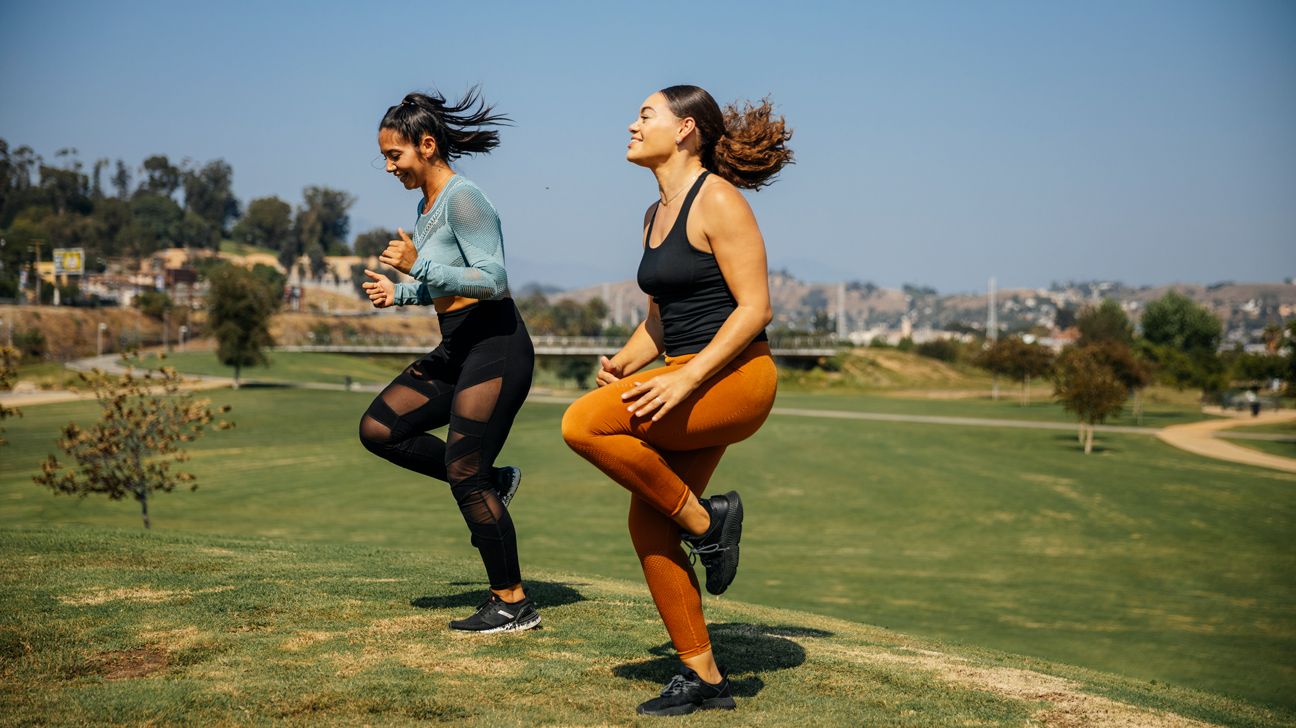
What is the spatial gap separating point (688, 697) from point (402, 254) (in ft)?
9.02

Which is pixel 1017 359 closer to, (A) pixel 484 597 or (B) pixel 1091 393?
(B) pixel 1091 393

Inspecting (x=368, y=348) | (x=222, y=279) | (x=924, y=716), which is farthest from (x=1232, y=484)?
(x=368, y=348)

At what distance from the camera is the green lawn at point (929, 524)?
19.6 m

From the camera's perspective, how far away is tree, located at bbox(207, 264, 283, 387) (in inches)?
3078

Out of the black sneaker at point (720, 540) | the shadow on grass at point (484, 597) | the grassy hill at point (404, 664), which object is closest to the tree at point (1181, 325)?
the shadow on grass at point (484, 597)

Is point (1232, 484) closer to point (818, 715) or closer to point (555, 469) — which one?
point (555, 469)

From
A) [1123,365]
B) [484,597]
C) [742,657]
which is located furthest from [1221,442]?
[742,657]

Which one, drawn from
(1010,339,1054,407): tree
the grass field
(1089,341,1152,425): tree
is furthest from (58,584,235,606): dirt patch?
(1010,339,1054,407): tree

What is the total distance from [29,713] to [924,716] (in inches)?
149

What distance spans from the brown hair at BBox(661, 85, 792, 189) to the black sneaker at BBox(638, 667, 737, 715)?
2253 mm

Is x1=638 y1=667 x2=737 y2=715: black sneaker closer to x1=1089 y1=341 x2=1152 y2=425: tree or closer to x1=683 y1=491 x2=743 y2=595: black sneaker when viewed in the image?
x1=683 y1=491 x2=743 y2=595: black sneaker

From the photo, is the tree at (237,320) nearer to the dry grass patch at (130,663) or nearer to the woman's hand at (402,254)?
the woman's hand at (402,254)

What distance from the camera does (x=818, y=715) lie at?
4.89m

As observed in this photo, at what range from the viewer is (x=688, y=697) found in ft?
15.8
